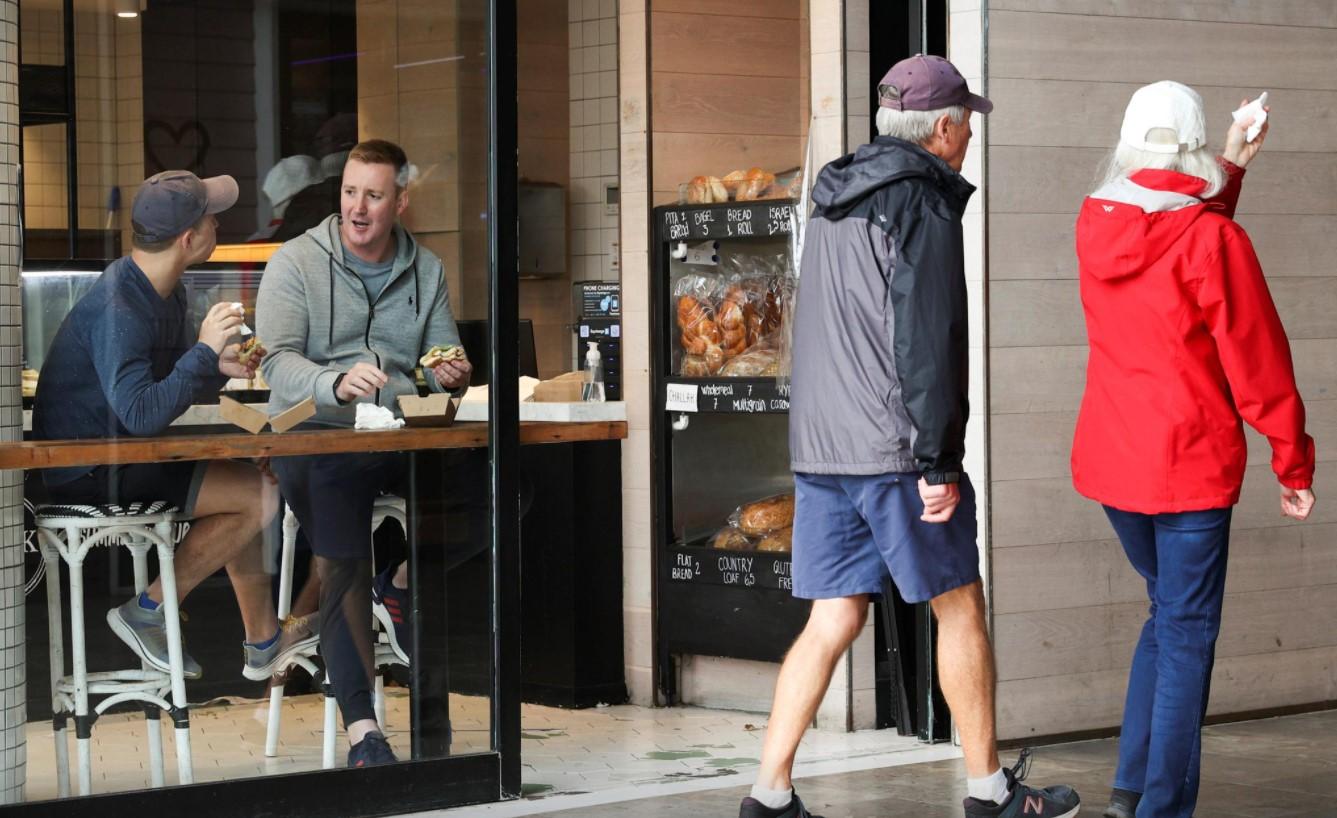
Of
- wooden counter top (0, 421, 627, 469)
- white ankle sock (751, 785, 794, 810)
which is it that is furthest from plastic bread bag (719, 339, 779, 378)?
white ankle sock (751, 785, 794, 810)

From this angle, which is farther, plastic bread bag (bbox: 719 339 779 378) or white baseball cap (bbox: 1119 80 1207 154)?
plastic bread bag (bbox: 719 339 779 378)

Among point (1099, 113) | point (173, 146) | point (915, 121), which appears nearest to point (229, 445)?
point (173, 146)

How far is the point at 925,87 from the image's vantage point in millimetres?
3938

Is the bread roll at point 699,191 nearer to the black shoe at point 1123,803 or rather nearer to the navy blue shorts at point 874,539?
the navy blue shorts at point 874,539

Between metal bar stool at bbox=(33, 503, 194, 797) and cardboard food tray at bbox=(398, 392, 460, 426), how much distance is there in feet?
1.96

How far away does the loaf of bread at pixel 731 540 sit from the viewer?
18.5 ft

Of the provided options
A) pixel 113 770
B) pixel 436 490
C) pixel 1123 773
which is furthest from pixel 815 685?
pixel 113 770

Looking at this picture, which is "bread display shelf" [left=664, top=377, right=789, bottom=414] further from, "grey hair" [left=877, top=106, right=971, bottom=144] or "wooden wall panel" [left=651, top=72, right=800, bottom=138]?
"grey hair" [left=877, top=106, right=971, bottom=144]

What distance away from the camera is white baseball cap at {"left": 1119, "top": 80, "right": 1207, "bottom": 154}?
12.6 ft

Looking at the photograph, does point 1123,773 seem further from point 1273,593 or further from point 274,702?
point 274,702

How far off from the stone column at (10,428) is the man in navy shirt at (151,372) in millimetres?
69

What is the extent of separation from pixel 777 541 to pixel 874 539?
1.68 m

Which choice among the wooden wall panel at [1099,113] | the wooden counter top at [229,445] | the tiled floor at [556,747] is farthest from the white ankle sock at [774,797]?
the wooden wall panel at [1099,113]

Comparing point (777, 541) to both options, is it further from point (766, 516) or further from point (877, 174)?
point (877, 174)
